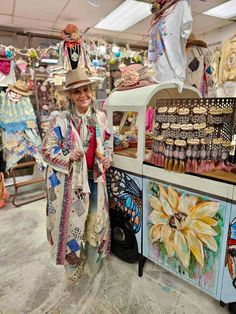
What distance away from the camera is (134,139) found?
206 centimetres

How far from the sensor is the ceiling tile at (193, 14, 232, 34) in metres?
4.01

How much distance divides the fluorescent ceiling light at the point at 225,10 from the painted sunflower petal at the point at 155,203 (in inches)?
136

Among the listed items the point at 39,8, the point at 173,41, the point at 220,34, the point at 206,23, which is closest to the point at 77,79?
the point at 173,41

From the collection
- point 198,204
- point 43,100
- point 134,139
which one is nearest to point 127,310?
point 198,204

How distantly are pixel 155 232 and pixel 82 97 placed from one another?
1.11 m

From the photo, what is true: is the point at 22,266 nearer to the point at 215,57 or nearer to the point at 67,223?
the point at 67,223

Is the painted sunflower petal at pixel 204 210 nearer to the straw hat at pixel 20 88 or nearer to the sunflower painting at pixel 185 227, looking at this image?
the sunflower painting at pixel 185 227

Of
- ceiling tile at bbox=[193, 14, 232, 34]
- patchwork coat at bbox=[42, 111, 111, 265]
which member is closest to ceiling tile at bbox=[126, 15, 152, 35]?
ceiling tile at bbox=[193, 14, 232, 34]

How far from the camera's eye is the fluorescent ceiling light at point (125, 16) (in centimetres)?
336

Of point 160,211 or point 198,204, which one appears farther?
point 160,211

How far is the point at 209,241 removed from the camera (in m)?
1.33

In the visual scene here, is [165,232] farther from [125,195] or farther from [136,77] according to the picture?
[136,77]

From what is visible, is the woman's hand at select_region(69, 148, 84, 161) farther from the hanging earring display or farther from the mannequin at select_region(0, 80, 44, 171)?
the mannequin at select_region(0, 80, 44, 171)

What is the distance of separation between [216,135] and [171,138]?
25 cm
